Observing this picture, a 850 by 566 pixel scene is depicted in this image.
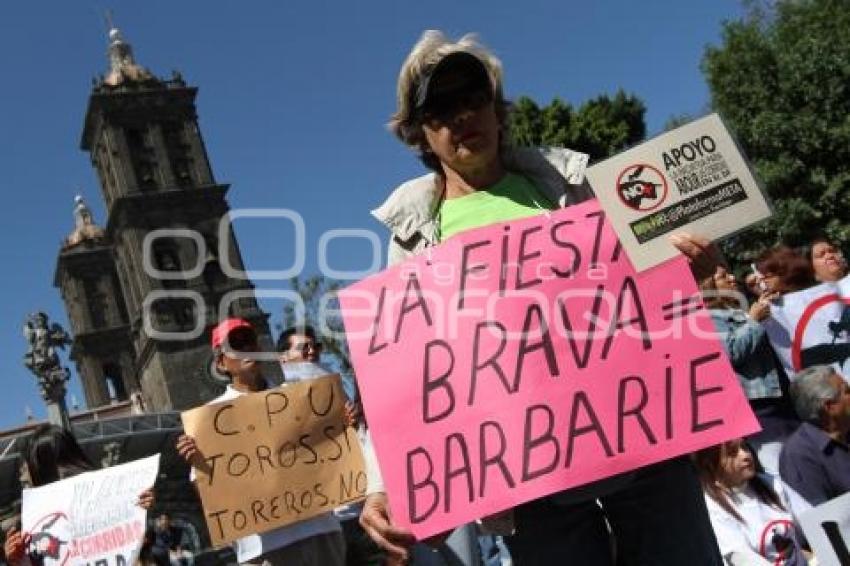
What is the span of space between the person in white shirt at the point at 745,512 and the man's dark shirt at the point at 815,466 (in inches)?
6.2

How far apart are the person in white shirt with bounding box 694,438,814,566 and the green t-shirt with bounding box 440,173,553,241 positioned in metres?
1.79

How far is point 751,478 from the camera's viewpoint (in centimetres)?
448

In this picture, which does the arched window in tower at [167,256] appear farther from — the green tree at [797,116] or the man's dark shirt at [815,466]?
the man's dark shirt at [815,466]

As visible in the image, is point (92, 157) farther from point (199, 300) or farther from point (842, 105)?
point (842, 105)

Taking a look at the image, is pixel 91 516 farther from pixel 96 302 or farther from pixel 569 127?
pixel 96 302

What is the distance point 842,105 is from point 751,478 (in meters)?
18.6

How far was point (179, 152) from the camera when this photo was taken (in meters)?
57.8

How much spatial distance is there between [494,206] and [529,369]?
0.48 m

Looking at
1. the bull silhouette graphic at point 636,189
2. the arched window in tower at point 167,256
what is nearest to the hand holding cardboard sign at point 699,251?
the bull silhouette graphic at point 636,189

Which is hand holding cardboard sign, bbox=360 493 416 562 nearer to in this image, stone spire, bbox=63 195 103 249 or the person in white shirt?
the person in white shirt

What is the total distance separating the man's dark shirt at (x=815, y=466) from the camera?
182 inches

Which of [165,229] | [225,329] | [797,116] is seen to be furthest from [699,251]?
[165,229]

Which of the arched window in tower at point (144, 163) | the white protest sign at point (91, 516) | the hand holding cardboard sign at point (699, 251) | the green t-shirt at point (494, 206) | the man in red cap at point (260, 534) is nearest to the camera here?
the hand holding cardboard sign at point (699, 251)

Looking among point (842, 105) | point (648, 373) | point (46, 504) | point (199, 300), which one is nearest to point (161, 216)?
point (199, 300)
